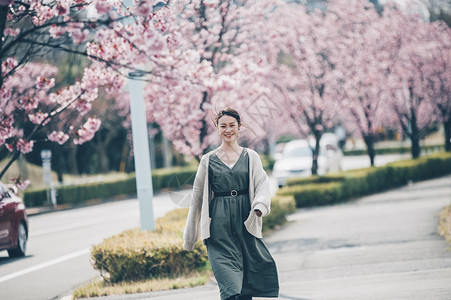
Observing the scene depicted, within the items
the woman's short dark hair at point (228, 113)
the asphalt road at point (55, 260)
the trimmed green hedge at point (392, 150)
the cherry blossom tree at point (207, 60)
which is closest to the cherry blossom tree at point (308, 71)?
the asphalt road at point (55, 260)

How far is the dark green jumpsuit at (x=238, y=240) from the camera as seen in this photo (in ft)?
16.9

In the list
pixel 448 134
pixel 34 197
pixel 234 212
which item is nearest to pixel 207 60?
pixel 234 212

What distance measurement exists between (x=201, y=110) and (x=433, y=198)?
9.40 m

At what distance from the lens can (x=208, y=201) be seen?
17.3 ft

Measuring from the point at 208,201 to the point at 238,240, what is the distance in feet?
1.33

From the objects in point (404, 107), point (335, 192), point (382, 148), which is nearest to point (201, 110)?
point (335, 192)

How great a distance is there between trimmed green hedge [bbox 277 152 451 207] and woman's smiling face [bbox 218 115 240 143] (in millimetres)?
14275

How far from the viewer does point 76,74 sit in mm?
31094

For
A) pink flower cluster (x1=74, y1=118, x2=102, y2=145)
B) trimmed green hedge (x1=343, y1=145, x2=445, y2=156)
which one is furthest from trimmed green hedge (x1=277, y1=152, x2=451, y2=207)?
trimmed green hedge (x1=343, y1=145, x2=445, y2=156)

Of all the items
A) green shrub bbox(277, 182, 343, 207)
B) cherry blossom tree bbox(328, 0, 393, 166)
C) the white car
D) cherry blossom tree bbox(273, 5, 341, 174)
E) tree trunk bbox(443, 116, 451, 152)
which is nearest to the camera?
green shrub bbox(277, 182, 343, 207)

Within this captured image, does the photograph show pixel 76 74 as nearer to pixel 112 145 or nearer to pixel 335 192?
pixel 112 145

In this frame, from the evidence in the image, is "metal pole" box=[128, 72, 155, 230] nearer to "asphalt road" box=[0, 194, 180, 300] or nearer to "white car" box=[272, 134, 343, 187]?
"asphalt road" box=[0, 194, 180, 300]

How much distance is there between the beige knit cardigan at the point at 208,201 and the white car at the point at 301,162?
1735 cm

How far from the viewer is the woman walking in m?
5.12
